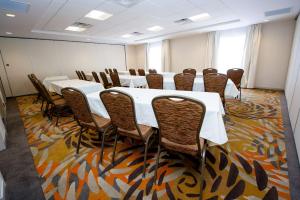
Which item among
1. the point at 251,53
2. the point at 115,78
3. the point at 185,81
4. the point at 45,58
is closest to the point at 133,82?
the point at 115,78

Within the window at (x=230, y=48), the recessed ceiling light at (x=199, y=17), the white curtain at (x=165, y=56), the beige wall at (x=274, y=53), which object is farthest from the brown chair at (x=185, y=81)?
the white curtain at (x=165, y=56)

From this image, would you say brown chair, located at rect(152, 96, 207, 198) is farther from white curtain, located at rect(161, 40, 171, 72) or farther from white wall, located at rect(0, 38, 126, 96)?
white wall, located at rect(0, 38, 126, 96)

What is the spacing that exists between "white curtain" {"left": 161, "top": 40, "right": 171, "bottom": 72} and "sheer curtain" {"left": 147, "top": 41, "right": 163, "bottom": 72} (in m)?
0.30

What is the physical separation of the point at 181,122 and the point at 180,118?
0.04 meters

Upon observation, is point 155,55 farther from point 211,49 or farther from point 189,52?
point 211,49

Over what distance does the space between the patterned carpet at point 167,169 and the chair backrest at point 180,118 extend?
0.47 m

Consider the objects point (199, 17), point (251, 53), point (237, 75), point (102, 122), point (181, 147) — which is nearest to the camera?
point (181, 147)

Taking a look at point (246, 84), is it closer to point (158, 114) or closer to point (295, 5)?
point (295, 5)

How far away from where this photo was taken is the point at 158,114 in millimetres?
1310

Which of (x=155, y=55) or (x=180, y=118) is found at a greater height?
(x=155, y=55)

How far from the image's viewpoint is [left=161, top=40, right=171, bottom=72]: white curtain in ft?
25.9

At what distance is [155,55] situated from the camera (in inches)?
355

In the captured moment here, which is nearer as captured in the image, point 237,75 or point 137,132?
point 137,132

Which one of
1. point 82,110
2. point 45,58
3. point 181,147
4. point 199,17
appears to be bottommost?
point 181,147
